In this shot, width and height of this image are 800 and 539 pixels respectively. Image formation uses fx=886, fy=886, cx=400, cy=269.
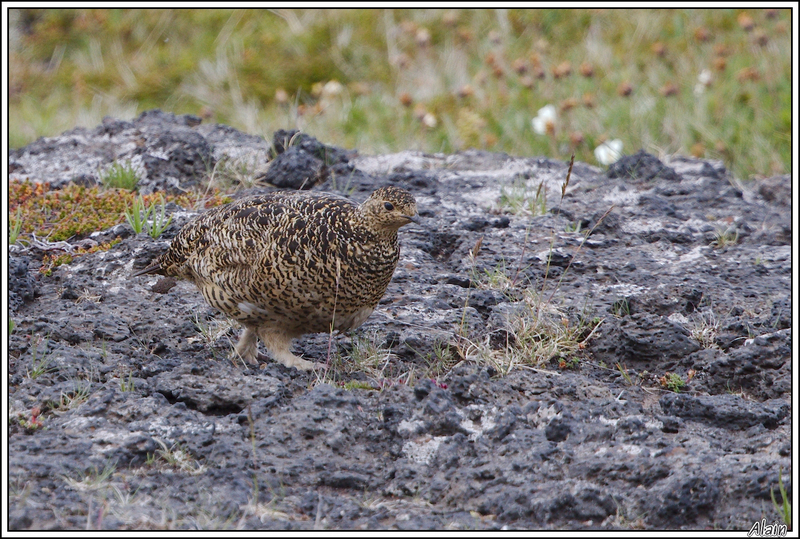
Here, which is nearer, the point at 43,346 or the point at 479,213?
the point at 43,346

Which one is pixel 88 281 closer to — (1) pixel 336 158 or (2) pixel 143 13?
(1) pixel 336 158

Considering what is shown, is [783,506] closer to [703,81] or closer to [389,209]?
[389,209]

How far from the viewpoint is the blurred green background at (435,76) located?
8172 mm

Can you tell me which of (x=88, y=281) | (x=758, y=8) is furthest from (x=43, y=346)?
(x=758, y=8)

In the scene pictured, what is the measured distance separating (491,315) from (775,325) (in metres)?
1.40

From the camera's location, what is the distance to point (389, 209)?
4090 millimetres

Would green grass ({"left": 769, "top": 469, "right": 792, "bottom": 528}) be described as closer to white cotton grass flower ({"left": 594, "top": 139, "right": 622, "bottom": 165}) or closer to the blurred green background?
the blurred green background

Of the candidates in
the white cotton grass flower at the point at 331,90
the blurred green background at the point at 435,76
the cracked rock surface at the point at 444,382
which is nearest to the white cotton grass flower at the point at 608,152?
the blurred green background at the point at 435,76

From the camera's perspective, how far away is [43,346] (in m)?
4.10

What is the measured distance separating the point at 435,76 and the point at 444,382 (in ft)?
21.0

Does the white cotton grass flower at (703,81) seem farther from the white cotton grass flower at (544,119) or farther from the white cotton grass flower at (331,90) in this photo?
the white cotton grass flower at (331,90)

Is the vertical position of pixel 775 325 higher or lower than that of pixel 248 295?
lower

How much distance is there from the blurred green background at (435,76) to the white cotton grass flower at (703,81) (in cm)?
2

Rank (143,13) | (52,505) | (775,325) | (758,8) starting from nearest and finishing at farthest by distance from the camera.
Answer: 1. (52,505)
2. (775,325)
3. (758,8)
4. (143,13)
